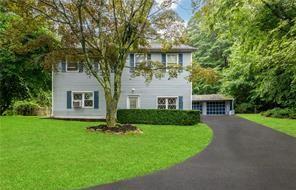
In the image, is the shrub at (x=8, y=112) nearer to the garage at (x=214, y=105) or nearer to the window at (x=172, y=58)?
the window at (x=172, y=58)

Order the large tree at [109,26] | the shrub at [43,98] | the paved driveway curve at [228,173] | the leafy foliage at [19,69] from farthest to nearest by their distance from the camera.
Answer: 1. the shrub at [43,98]
2. the leafy foliage at [19,69]
3. the large tree at [109,26]
4. the paved driveway curve at [228,173]

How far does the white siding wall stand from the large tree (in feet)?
19.9

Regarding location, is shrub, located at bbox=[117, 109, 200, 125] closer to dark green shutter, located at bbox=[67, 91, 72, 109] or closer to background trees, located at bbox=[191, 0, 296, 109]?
dark green shutter, located at bbox=[67, 91, 72, 109]

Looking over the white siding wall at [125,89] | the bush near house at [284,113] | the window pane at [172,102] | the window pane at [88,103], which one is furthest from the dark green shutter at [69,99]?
the bush near house at [284,113]

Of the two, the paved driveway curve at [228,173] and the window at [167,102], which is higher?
the window at [167,102]

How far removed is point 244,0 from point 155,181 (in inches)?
328

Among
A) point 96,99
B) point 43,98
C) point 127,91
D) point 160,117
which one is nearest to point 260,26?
point 160,117

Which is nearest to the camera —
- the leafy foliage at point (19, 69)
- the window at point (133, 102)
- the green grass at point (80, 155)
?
the green grass at point (80, 155)

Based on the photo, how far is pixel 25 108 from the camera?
2991 cm

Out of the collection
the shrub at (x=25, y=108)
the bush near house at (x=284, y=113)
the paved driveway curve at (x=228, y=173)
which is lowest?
the paved driveway curve at (x=228, y=173)

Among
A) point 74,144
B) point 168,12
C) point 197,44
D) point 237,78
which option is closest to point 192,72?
point 168,12

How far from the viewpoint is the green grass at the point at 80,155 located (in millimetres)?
7215

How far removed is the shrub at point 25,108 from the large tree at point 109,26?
40.6ft

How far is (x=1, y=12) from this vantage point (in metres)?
25.8
